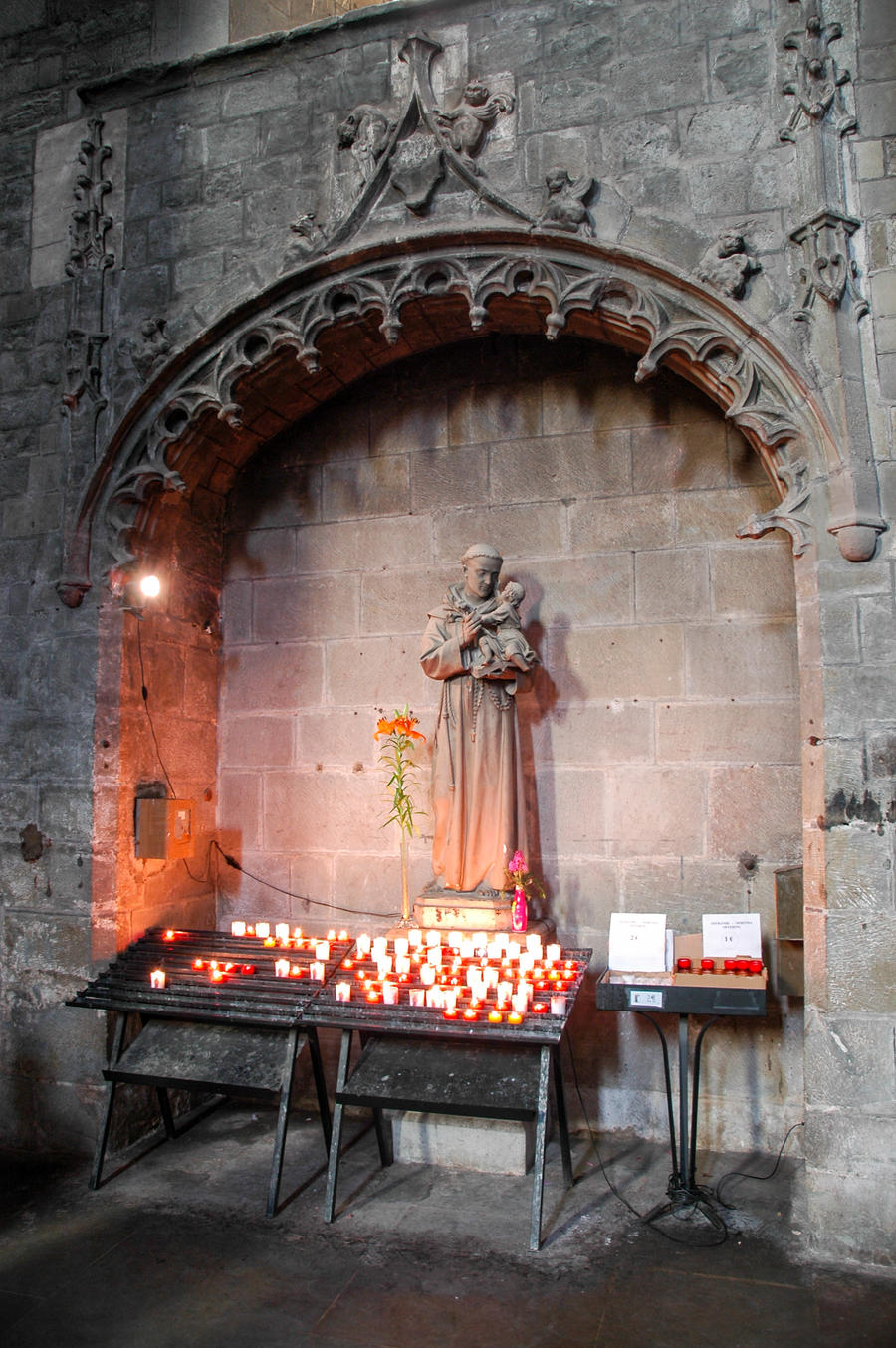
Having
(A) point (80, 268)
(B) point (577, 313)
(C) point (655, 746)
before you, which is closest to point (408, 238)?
(B) point (577, 313)

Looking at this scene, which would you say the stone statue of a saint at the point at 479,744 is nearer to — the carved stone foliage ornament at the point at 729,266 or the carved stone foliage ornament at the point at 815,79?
the carved stone foliage ornament at the point at 729,266

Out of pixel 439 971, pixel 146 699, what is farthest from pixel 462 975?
pixel 146 699

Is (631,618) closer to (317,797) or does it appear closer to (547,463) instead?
(547,463)

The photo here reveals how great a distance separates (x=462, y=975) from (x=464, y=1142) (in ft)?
2.83

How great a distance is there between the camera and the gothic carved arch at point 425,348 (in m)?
4.10

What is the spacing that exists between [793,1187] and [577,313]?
398 cm

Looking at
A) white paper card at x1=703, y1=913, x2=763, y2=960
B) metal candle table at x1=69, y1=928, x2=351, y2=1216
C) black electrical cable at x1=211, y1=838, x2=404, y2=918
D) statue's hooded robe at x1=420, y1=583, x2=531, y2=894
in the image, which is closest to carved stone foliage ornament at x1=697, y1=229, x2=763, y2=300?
statue's hooded robe at x1=420, y1=583, x2=531, y2=894

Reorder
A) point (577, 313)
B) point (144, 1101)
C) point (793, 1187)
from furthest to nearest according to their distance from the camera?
point (144, 1101) < point (577, 313) < point (793, 1187)

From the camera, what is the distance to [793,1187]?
4285 mm

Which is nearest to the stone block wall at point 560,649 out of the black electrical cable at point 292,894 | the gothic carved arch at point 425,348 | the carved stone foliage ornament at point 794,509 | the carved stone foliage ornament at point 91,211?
the black electrical cable at point 292,894

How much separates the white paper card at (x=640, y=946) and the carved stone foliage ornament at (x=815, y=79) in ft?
11.1

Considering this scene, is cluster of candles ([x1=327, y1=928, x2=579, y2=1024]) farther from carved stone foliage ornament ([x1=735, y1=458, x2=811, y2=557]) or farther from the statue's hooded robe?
carved stone foliage ornament ([x1=735, y1=458, x2=811, y2=557])

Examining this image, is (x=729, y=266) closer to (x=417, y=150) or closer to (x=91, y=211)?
(x=417, y=150)

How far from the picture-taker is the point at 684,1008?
4.00 meters
